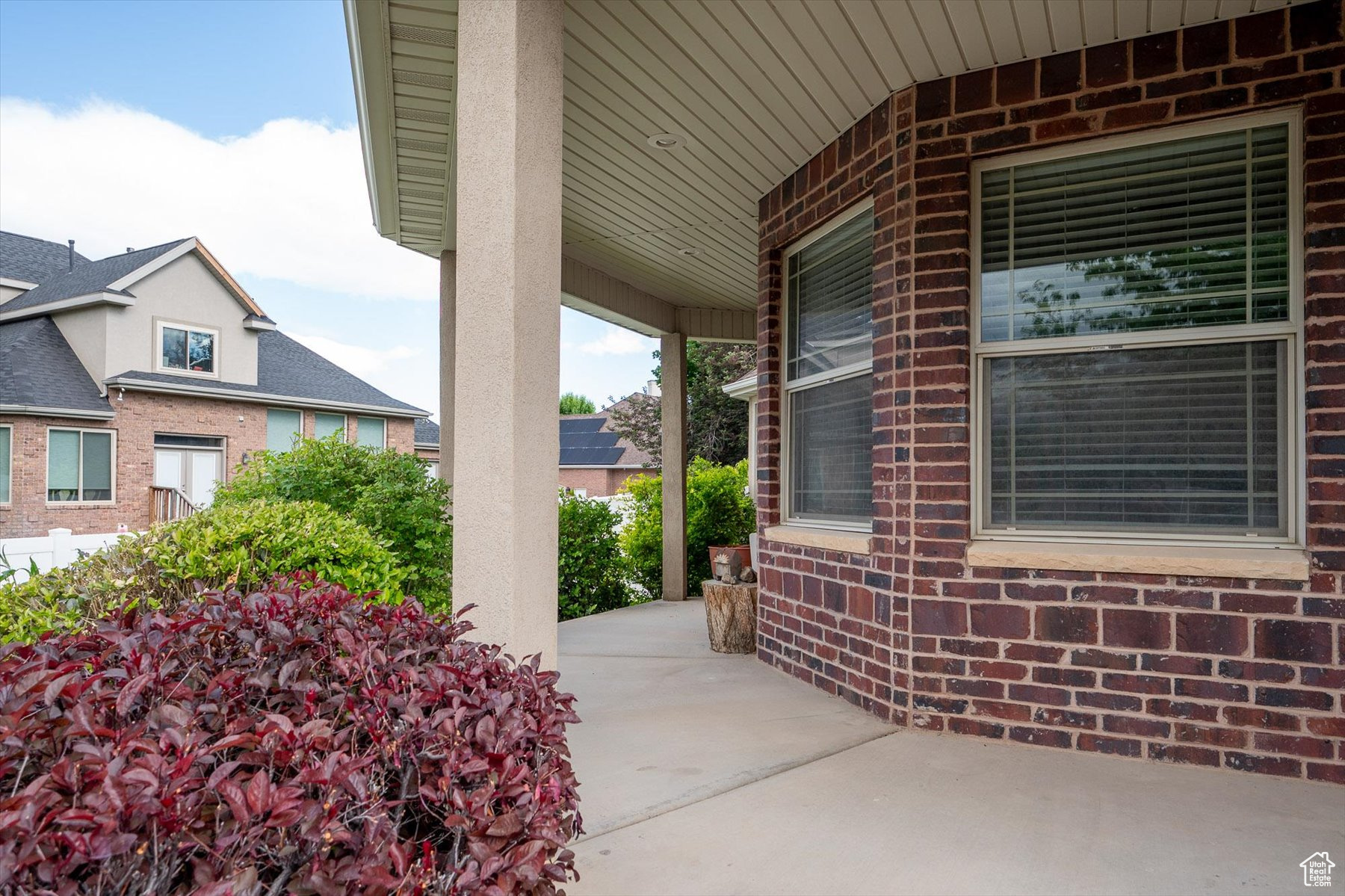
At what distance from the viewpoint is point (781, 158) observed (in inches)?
190

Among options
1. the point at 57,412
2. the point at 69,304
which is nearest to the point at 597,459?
the point at 69,304

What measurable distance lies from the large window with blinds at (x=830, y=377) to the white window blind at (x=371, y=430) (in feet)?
51.8

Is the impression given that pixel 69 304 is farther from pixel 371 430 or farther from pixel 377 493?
pixel 377 493

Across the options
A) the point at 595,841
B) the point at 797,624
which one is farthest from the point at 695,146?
the point at 595,841

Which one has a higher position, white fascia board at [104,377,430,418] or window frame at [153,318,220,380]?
window frame at [153,318,220,380]

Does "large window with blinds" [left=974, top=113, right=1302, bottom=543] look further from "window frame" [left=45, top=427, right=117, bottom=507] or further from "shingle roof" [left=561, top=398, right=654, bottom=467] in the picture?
"shingle roof" [left=561, top=398, right=654, bottom=467]

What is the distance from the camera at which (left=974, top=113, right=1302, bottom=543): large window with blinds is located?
3369mm

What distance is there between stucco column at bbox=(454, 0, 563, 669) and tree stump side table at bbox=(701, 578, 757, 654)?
3127mm

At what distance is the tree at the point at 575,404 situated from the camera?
1860 inches

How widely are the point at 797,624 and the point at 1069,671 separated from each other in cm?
169

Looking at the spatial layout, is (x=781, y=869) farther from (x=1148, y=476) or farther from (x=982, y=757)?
(x=1148, y=476)

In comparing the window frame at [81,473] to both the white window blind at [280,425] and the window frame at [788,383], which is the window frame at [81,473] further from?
the window frame at [788,383]

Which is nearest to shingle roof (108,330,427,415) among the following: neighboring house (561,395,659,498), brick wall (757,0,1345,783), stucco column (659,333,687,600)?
neighboring house (561,395,659,498)

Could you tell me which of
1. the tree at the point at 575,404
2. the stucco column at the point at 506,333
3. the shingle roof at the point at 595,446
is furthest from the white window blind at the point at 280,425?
the tree at the point at 575,404
